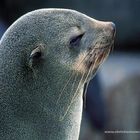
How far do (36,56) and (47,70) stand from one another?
15cm

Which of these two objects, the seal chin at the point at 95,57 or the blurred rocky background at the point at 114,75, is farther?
the blurred rocky background at the point at 114,75

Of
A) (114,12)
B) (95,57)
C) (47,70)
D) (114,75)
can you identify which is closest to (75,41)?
(95,57)

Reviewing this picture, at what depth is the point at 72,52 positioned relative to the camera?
260 inches

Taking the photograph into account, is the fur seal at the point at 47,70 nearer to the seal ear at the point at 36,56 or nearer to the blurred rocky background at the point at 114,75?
the seal ear at the point at 36,56

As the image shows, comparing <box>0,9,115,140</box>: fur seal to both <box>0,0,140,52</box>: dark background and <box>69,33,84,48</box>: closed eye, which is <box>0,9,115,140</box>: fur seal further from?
<box>0,0,140,52</box>: dark background

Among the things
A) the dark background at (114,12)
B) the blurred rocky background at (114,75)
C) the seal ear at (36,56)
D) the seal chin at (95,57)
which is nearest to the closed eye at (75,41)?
the seal chin at (95,57)

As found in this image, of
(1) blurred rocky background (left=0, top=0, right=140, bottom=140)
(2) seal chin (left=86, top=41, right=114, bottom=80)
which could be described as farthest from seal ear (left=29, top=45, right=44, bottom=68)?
(1) blurred rocky background (left=0, top=0, right=140, bottom=140)

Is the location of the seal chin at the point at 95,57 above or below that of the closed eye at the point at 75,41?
below

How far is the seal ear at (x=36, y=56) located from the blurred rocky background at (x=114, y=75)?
6.80 m

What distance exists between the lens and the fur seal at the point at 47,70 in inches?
249

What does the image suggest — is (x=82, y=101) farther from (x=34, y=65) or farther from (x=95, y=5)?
(x=95, y=5)

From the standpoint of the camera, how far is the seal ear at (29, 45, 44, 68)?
20.9 ft

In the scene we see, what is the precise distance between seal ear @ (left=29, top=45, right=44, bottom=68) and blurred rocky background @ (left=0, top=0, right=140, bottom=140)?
268 inches

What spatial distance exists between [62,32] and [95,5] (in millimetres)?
13241
